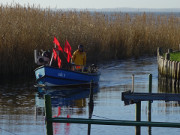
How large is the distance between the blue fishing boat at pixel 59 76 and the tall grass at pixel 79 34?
2.71 meters

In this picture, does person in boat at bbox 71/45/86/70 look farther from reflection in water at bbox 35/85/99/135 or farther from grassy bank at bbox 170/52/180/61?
grassy bank at bbox 170/52/180/61

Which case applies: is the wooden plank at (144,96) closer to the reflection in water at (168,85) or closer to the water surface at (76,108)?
the water surface at (76,108)

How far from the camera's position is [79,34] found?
28188 mm

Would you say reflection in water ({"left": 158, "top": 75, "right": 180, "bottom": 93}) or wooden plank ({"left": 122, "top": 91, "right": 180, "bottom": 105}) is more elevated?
reflection in water ({"left": 158, "top": 75, "right": 180, "bottom": 93})

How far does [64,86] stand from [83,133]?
392 inches

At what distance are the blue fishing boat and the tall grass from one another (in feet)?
8.89

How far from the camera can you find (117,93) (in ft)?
68.6

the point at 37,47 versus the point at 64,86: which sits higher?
the point at 37,47

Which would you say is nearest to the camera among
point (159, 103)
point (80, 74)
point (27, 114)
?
point (27, 114)

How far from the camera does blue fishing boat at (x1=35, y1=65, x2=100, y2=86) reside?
72.3 feet

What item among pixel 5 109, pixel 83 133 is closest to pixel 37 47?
pixel 5 109

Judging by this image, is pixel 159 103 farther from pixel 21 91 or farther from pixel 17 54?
pixel 17 54

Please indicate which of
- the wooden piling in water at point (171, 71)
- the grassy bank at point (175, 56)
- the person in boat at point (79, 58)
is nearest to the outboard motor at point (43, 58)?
the person in boat at point (79, 58)

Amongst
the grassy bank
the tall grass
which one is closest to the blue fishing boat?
the tall grass
